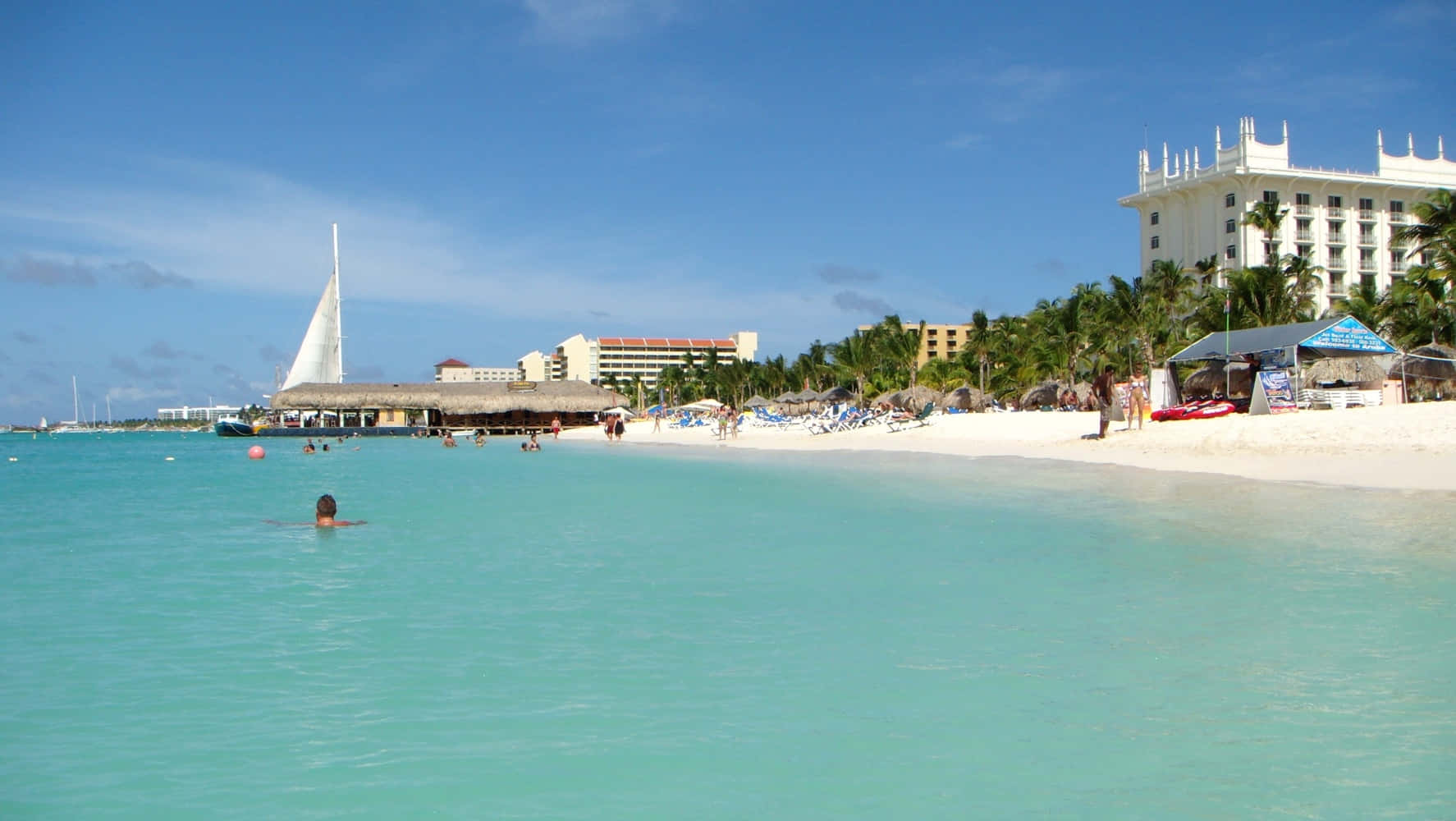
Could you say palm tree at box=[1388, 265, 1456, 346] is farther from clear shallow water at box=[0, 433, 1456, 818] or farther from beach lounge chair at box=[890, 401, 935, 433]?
clear shallow water at box=[0, 433, 1456, 818]

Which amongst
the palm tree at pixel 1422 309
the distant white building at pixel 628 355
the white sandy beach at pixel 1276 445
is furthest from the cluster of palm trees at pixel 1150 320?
the distant white building at pixel 628 355

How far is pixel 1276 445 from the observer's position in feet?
56.6

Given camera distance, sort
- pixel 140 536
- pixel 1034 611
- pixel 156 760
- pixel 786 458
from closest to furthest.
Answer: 1. pixel 156 760
2. pixel 1034 611
3. pixel 140 536
4. pixel 786 458

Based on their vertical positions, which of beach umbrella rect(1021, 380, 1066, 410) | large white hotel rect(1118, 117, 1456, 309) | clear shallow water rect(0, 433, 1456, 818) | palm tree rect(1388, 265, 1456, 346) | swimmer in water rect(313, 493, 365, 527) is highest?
large white hotel rect(1118, 117, 1456, 309)

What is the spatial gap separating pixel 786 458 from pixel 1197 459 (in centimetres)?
1039

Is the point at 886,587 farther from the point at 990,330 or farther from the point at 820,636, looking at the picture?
the point at 990,330

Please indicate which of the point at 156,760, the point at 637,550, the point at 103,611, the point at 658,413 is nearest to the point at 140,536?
the point at 103,611

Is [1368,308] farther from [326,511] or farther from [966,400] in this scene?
[326,511]

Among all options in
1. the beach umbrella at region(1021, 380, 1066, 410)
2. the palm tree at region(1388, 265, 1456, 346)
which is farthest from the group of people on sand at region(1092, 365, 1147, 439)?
the beach umbrella at region(1021, 380, 1066, 410)

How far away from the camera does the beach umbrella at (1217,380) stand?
919 inches

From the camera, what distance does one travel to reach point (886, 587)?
283 inches

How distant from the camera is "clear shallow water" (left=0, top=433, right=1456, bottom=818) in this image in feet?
11.8

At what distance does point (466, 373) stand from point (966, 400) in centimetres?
11620

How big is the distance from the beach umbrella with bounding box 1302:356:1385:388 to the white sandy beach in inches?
118
